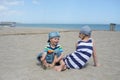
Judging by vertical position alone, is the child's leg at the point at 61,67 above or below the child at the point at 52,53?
below

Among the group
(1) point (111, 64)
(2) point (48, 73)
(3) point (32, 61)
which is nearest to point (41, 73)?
(2) point (48, 73)

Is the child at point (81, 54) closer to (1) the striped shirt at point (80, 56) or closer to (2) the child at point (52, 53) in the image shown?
(1) the striped shirt at point (80, 56)

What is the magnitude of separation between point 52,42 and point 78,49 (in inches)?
27.4

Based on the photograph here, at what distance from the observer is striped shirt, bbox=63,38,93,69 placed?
615 cm

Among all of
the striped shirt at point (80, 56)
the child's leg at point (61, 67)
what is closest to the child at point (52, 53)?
the child's leg at point (61, 67)

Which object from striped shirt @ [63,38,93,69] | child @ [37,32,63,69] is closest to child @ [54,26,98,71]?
striped shirt @ [63,38,93,69]

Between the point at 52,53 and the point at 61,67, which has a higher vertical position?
the point at 52,53

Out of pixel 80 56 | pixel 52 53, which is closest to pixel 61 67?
pixel 52 53

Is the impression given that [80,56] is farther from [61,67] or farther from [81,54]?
[61,67]

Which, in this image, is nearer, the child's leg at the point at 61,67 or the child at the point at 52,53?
the child's leg at the point at 61,67

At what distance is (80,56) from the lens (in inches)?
242

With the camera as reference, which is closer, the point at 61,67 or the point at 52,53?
the point at 61,67

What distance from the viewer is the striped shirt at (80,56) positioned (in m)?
6.15

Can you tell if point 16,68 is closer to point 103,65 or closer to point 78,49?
point 78,49
